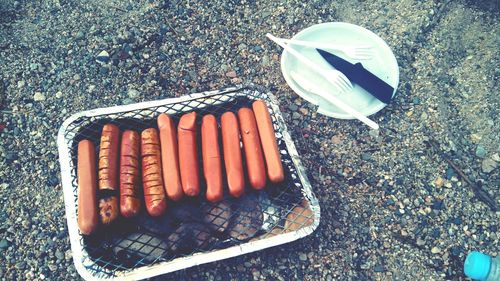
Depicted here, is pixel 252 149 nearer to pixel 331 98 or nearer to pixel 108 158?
pixel 108 158

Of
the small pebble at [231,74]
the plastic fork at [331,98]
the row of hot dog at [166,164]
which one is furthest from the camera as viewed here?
the small pebble at [231,74]

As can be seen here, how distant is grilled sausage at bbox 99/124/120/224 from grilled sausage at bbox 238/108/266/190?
943 mm

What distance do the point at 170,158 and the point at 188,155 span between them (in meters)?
0.13

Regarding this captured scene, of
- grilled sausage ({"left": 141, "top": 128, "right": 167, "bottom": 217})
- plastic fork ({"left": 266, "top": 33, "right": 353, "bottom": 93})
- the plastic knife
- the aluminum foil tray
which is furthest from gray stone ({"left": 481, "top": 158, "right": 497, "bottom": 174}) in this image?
grilled sausage ({"left": 141, "top": 128, "right": 167, "bottom": 217})

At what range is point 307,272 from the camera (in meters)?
3.21

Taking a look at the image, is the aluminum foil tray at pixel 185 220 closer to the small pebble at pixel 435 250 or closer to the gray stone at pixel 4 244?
the gray stone at pixel 4 244

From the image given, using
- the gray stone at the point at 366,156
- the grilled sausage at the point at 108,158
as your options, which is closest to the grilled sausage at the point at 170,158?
the grilled sausage at the point at 108,158

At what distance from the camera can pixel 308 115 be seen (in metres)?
3.81

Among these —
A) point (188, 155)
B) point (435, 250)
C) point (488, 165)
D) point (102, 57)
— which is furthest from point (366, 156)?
point (102, 57)

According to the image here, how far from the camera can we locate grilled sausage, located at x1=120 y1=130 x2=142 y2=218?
2.79 metres

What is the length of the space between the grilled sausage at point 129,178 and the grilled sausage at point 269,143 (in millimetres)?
931

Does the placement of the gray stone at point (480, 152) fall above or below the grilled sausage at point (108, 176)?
below

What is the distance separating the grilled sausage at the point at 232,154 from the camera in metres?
2.89

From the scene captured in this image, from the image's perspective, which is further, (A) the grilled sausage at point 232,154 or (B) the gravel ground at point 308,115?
(B) the gravel ground at point 308,115
